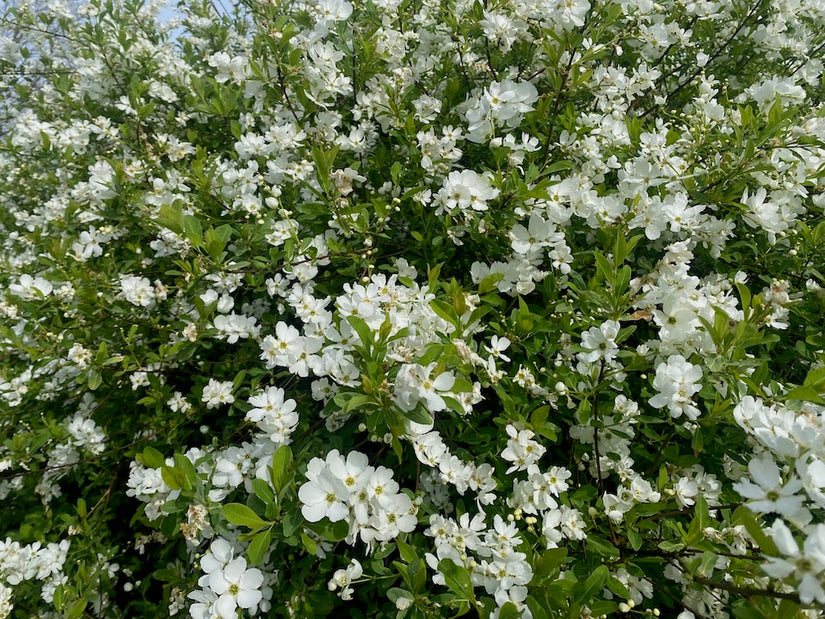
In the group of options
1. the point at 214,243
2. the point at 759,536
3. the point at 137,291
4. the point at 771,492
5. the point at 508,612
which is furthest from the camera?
the point at 137,291

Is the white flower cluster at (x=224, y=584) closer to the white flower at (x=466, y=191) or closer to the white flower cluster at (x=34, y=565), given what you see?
the white flower cluster at (x=34, y=565)

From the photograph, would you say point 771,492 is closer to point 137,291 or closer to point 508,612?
point 508,612

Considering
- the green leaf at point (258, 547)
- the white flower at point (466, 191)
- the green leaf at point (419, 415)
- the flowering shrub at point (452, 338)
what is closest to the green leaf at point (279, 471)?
the flowering shrub at point (452, 338)

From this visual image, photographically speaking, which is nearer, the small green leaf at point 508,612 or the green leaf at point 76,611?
the small green leaf at point 508,612

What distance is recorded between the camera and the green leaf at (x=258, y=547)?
1284 millimetres

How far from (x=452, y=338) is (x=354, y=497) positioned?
553mm

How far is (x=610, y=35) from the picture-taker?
2.88m

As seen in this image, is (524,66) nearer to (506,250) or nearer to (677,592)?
(506,250)

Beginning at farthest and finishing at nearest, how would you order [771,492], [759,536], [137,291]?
1. [137,291]
2. [771,492]
3. [759,536]

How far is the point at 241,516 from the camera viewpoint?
4.31ft

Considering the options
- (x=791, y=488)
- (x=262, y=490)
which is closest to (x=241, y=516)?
(x=262, y=490)

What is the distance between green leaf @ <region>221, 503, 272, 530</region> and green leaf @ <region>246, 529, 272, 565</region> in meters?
0.03

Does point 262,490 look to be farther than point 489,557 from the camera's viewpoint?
No

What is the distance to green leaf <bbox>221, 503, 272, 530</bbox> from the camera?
1.29 meters
